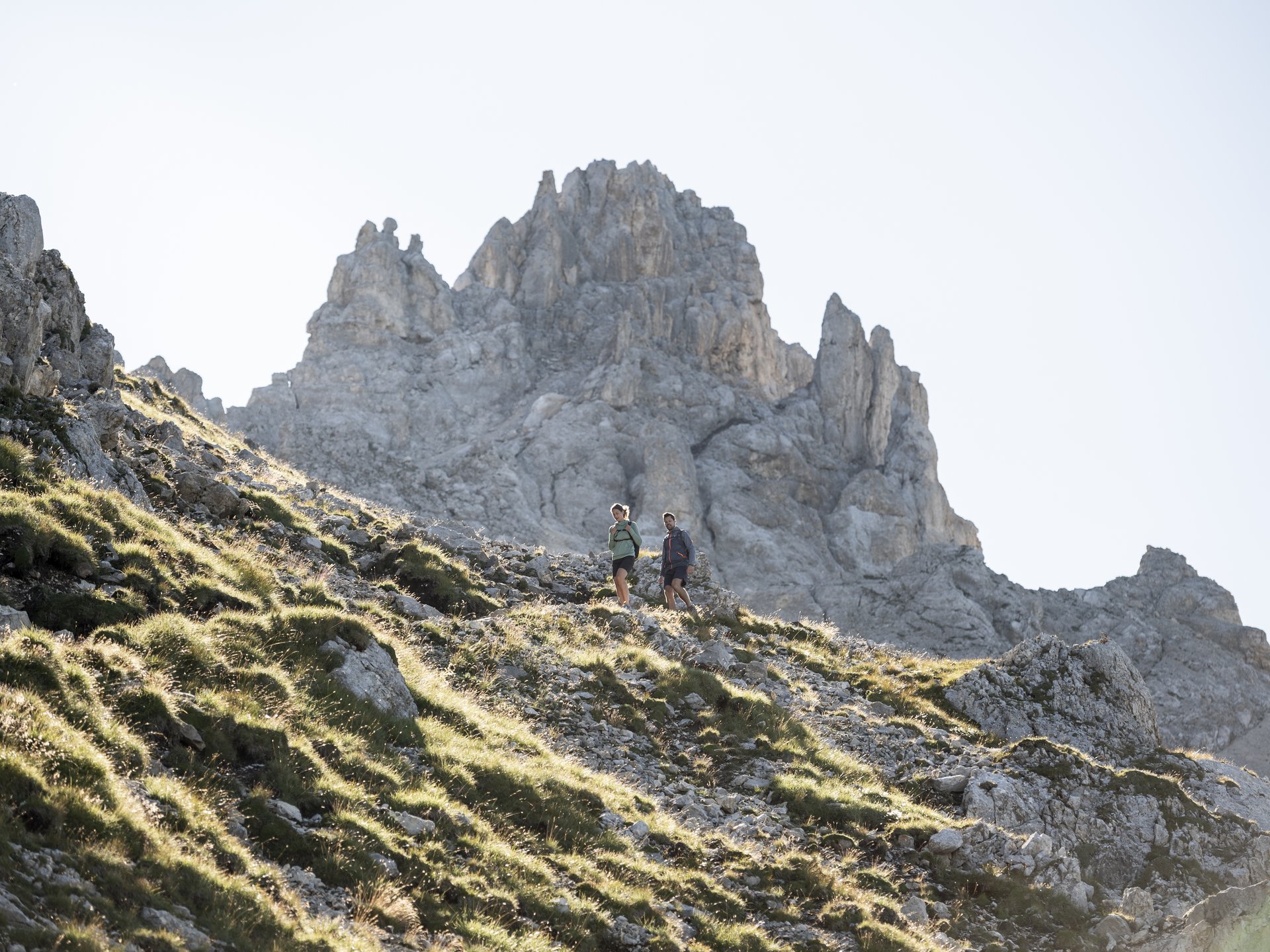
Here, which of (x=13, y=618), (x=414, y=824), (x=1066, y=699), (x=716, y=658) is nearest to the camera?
(x=13, y=618)

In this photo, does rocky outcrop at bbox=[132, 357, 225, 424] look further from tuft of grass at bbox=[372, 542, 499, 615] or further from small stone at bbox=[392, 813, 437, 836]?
small stone at bbox=[392, 813, 437, 836]

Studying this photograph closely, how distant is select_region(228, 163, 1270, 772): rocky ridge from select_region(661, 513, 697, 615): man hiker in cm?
5985

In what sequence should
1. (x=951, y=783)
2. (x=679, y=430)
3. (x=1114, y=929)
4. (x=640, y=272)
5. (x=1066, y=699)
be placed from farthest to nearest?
1. (x=640, y=272)
2. (x=679, y=430)
3. (x=1066, y=699)
4. (x=951, y=783)
5. (x=1114, y=929)

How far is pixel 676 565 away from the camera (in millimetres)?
27281

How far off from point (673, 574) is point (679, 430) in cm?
9468

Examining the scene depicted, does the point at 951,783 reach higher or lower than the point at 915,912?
higher

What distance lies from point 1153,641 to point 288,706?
97.5m

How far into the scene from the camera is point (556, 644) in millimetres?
22172

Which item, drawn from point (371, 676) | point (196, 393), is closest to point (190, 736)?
point (371, 676)

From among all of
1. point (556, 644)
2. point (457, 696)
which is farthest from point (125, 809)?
point (556, 644)

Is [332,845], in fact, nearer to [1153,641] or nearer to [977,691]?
[977,691]

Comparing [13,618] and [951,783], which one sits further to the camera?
[951,783]

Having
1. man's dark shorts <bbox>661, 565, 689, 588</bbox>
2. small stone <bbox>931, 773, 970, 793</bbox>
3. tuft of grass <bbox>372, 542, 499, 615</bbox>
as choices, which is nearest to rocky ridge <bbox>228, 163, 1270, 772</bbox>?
man's dark shorts <bbox>661, 565, 689, 588</bbox>

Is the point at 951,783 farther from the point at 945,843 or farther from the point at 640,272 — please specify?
the point at 640,272
